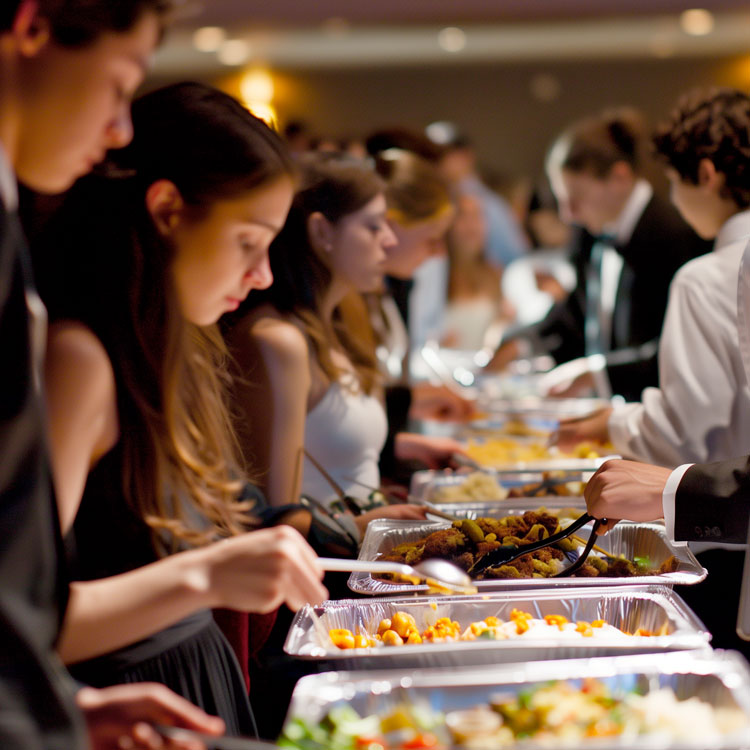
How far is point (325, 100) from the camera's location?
348 inches

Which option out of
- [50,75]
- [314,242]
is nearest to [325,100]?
[314,242]

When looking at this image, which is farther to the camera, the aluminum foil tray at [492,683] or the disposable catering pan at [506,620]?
the disposable catering pan at [506,620]

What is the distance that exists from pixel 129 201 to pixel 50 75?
0.28m

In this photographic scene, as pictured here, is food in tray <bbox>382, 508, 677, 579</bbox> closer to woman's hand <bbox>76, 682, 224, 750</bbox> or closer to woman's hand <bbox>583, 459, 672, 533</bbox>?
woman's hand <bbox>583, 459, 672, 533</bbox>

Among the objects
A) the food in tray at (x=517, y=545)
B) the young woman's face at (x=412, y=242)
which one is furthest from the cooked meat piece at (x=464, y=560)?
the young woman's face at (x=412, y=242)

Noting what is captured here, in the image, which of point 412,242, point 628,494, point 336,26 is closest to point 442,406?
point 412,242

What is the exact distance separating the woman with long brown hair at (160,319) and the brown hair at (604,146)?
2.48 meters

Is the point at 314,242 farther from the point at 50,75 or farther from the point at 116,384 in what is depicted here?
the point at 50,75

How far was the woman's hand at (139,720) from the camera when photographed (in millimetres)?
774

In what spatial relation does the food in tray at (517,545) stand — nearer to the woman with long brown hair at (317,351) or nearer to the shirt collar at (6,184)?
the woman with long brown hair at (317,351)

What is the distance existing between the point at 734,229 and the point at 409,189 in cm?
92

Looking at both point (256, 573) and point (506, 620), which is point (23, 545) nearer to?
point (256, 573)

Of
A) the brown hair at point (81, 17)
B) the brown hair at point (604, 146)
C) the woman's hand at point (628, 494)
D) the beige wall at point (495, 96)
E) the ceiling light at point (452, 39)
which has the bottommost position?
the woman's hand at point (628, 494)

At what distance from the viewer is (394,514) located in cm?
166
